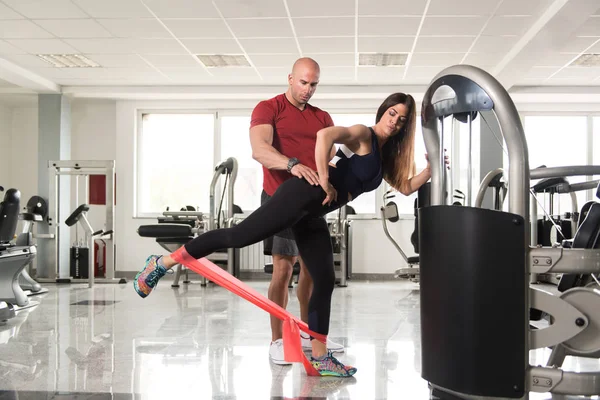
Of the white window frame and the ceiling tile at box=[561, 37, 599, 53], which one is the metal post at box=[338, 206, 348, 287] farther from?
the ceiling tile at box=[561, 37, 599, 53]

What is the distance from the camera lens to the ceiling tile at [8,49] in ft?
20.4

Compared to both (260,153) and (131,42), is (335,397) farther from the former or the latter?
(131,42)

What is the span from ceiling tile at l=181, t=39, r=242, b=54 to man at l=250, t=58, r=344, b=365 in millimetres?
3482

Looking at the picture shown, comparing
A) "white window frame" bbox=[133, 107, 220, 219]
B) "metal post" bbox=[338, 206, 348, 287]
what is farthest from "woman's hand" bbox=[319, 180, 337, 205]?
"white window frame" bbox=[133, 107, 220, 219]

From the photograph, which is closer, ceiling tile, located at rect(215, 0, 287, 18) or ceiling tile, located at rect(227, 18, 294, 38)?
ceiling tile, located at rect(215, 0, 287, 18)

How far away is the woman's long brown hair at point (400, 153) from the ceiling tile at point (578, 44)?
4191mm

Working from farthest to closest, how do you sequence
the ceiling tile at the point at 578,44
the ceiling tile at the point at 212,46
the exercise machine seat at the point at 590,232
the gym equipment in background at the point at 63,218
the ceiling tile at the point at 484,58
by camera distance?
the gym equipment in background at the point at 63,218 < the ceiling tile at the point at 484,58 < the ceiling tile at the point at 212,46 < the ceiling tile at the point at 578,44 < the exercise machine seat at the point at 590,232

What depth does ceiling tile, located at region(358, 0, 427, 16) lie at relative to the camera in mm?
4922

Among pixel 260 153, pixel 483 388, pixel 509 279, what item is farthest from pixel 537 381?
pixel 260 153

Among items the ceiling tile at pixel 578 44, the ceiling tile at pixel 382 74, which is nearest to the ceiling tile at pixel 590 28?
the ceiling tile at pixel 578 44

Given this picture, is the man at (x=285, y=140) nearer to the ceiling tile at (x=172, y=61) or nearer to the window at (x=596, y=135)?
the ceiling tile at (x=172, y=61)

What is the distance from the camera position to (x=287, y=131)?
277 centimetres

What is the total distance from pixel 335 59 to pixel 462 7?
1.95 m

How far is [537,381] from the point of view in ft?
5.53
